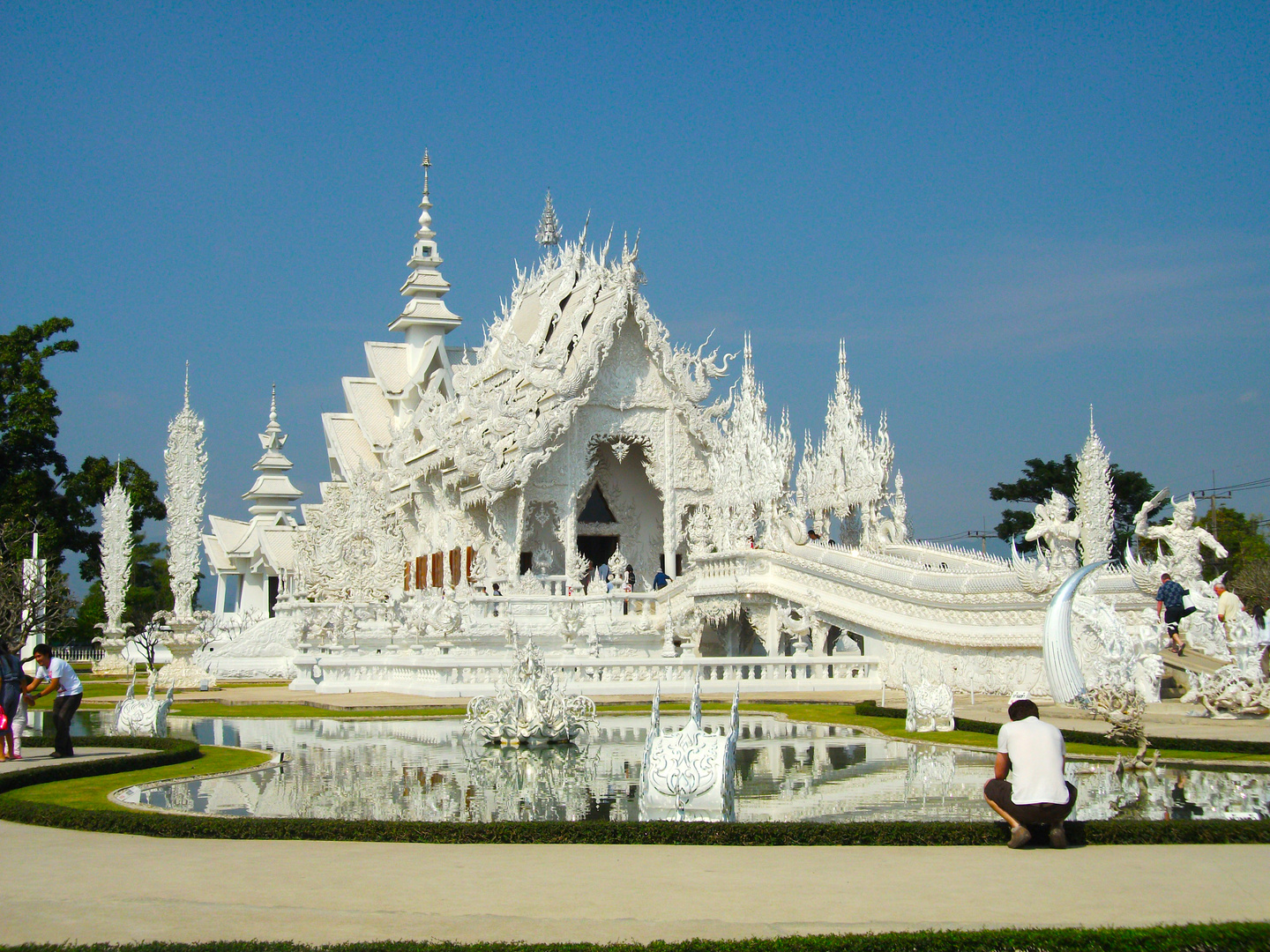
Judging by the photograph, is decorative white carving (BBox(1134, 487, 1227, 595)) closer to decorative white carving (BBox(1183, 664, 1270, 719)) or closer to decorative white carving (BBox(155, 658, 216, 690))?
decorative white carving (BBox(1183, 664, 1270, 719))

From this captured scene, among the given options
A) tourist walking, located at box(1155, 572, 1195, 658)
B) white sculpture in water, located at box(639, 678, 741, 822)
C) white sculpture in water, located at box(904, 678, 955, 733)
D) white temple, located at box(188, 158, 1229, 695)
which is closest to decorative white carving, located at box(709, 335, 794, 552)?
white temple, located at box(188, 158, 1229, 695)

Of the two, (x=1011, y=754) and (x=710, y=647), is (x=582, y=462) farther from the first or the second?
(x=1011, y=754)

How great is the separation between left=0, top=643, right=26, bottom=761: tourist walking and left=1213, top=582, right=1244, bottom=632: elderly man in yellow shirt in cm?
1301

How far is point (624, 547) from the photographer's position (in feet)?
102

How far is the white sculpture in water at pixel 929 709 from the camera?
46.4 feet

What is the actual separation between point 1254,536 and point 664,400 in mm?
22646

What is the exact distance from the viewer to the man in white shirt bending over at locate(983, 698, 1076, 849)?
23.6 ft

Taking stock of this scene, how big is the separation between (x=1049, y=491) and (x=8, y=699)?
130ft

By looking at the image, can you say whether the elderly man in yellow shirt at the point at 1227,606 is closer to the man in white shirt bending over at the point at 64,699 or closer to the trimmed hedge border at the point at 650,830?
the trimmed hedge border at the point at 650,830

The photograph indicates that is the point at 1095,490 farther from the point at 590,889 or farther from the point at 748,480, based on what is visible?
the point at 590,889

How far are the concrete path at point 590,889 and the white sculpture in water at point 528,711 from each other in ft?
18.4

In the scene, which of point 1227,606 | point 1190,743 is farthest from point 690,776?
point 1227,606

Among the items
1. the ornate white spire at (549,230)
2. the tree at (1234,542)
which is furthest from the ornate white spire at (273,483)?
the tree at (1234,542)

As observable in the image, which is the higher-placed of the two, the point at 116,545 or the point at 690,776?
the point at 116,545
